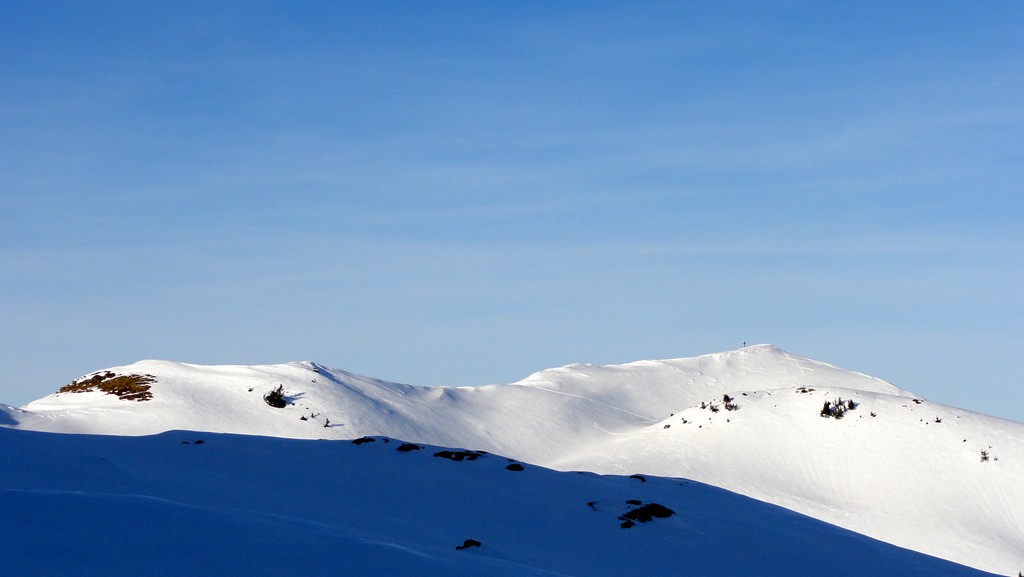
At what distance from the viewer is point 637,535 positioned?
16.6 m

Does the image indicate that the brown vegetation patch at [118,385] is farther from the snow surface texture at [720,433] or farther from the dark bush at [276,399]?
the dark bush at [276,399]

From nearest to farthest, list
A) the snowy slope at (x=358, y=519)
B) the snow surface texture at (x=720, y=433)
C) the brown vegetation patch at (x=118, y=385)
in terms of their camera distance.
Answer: the snowy slope at (x=358, y=519), the snow surface texture at (x=720, y=433), the brown vegetation patch at (x=118, y=385)

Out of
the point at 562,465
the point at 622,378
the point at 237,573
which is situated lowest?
the point at 237,573

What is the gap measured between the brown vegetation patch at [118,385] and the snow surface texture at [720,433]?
35 cm

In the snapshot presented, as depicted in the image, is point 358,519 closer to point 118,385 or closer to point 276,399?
point 276,399

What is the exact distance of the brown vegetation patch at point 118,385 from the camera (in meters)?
31.9

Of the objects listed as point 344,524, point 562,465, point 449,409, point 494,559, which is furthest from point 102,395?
point 494,559

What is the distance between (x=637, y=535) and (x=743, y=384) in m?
28.2

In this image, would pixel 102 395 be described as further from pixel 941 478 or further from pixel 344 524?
pixel 941 478

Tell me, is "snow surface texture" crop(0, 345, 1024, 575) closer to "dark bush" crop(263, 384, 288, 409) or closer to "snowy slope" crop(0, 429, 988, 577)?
"dark bush" crop(263, 384, 288, 409)

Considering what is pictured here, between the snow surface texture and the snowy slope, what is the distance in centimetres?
673

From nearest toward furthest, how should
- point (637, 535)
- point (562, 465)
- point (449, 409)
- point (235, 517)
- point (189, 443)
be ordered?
point (235, 517), point (637, 535), point (189, 443), point (562, 465), point (449, 409)

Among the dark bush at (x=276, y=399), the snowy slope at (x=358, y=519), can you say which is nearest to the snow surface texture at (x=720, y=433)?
the dark bush at (x=276, y=399)

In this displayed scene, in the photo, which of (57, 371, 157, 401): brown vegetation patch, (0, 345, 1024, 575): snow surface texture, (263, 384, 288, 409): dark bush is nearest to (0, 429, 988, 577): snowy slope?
(0, 345, 1024, 575): snow surface texture
